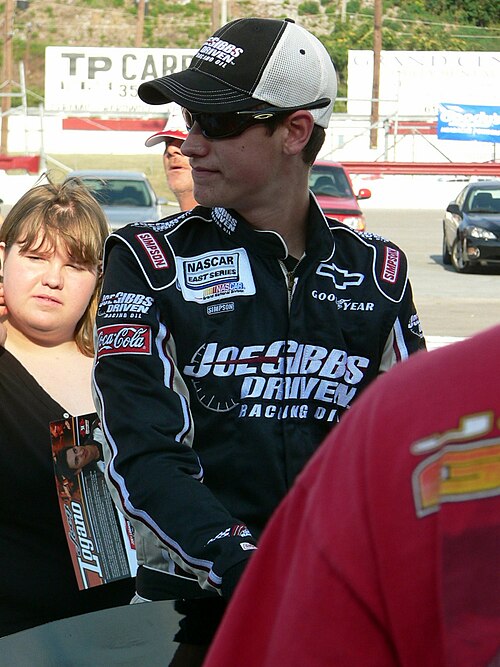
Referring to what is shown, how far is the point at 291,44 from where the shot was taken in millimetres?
2305

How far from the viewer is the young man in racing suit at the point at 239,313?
6.93 ft

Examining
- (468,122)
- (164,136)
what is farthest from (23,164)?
(164,136)

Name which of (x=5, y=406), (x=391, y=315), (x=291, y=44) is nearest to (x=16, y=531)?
(x=5, y=406)

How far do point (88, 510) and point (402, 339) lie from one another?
84cm

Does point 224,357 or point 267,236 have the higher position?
point 267,236

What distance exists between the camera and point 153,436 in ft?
6.68

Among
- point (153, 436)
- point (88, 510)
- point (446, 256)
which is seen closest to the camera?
point (153, 436)

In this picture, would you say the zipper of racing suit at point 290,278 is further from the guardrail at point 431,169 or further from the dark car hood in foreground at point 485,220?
the guardrail at point 431,169

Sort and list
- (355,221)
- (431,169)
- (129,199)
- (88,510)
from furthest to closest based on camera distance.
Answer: (431,169), (355,221), (129,199), (88,510)

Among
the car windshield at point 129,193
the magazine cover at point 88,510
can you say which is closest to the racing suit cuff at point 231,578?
the magazine cover at point 88,510

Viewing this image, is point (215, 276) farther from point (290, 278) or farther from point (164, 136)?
point (164, 136)

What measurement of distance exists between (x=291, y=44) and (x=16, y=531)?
1.38 m

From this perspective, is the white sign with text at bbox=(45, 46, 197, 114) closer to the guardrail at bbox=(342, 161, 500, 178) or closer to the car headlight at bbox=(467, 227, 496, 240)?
the guardrail at bbox=(342, 161, 500, 178)

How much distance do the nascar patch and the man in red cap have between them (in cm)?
264
